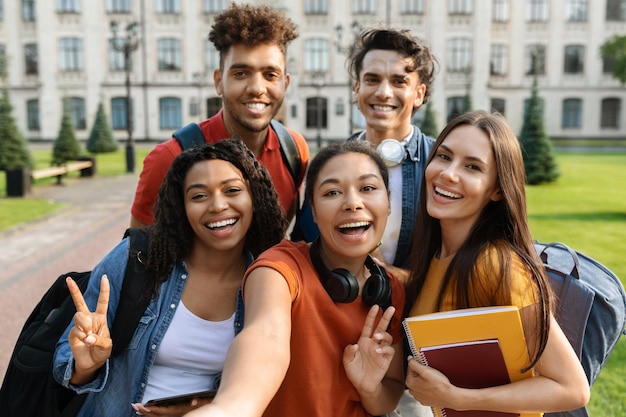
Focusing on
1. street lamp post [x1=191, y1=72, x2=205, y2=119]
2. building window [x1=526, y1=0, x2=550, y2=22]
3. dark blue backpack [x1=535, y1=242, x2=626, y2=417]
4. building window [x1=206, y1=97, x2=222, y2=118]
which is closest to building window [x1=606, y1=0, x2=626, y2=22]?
building window [x1=526, y1=0, x2=550, y2=22]

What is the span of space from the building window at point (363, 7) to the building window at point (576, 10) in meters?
13.1

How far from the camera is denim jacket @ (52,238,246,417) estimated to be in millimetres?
2295

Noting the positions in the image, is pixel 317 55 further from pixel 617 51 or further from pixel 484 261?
pixel 484 261

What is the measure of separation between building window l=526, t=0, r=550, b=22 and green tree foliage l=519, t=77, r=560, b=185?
20064 millimetres

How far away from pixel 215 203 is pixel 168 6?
130 ft

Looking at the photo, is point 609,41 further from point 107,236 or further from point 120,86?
point 107,236

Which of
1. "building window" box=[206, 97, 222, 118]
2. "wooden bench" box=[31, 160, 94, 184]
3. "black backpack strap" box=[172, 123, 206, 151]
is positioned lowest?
"wooden bench" box=[31, 160, 94, 184]

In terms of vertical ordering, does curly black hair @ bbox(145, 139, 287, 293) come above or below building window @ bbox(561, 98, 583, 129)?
below

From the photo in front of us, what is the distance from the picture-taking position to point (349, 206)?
2.16 metres

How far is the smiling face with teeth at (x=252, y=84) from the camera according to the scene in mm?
3236

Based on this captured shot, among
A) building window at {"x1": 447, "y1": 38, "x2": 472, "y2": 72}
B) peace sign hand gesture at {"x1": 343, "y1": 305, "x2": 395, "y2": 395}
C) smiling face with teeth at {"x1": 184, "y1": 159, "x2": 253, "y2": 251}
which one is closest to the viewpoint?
peace sign hand gesture at {"x1": 343, "y1": 305, "x2": 395, "y2": 395}

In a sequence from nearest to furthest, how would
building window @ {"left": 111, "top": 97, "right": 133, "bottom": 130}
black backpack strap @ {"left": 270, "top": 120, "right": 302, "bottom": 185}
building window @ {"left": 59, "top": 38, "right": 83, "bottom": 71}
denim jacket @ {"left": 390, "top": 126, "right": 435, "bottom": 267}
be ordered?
denim jacket @ {"left": 390, "top": 126, "right": 435, "bottom": 267}
black backpack strap @ {"left": 270, "top": 120, "right": 302, "bottom": 185}
building window @ {"left": 59, "top": 38, "right": 83, "bottom": 71}
building window @ {"left": 111, "top": 97, "right": 133, "bottom": 130}

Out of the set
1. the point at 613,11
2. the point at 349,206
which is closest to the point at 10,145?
the point at 349,206

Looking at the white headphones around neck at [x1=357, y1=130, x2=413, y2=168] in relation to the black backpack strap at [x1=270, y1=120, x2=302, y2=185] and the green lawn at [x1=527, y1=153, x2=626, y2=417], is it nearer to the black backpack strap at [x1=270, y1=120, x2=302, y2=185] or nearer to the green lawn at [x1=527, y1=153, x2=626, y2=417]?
the black backpack strap at [x1=270, y1=120, x2=302, y2=185]
